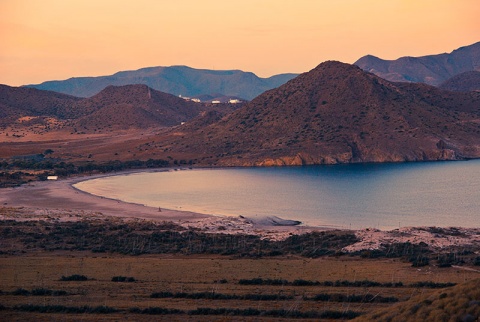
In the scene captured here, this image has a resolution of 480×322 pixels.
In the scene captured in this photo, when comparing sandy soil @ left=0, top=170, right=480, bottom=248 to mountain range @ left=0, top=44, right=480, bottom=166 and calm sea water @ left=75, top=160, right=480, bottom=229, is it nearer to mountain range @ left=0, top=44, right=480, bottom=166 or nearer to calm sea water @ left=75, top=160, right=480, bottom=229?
calm sea water @ left=75, top=160, right=480, bottom=229

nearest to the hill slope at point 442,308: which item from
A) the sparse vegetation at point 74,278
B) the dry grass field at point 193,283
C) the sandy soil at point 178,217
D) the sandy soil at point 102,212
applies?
the dry grass field at point 193,283

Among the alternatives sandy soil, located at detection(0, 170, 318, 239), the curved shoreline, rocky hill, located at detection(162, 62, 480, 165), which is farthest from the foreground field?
rocky hill, located at detection(162, 62, 480, 165)

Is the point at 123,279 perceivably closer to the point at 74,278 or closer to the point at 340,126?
the point at 74,278

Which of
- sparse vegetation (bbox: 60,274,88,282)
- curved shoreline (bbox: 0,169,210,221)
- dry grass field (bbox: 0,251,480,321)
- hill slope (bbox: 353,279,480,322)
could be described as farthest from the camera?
curved shoreline (bbox: 0,169,210,221)

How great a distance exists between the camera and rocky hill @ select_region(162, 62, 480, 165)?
139750mm

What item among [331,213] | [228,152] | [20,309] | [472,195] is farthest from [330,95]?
[20,309]

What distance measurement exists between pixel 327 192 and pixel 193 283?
58.4 meters

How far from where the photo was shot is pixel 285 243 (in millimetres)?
54938

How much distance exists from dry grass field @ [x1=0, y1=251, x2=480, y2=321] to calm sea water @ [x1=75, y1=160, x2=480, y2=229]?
78.9 ft

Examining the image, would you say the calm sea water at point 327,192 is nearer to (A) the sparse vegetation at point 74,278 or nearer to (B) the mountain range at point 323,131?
(B) the mountain range at point 323,131

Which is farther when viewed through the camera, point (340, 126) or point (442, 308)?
point (340, 126)

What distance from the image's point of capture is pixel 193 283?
38.9 metres

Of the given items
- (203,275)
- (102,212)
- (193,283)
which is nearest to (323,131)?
(102,212)

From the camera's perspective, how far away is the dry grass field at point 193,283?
31.8 metres
